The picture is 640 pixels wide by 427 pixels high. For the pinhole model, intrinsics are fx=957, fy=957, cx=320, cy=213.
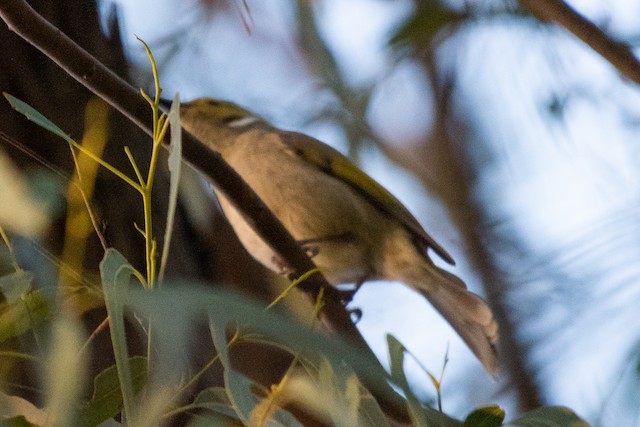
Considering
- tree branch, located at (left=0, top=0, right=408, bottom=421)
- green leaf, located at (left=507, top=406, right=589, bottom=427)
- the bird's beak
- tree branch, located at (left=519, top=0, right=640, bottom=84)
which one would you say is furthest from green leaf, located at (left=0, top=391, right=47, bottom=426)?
the bird's beak

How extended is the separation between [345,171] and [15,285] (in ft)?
5.62

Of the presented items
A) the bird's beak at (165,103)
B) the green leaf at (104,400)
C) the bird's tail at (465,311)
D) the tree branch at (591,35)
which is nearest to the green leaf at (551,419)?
the green leaf at (104,400)

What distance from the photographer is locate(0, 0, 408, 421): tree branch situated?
1079 mm

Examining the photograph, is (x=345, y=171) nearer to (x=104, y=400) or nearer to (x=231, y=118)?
(x=231, y=118)

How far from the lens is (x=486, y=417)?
1005 millimetres

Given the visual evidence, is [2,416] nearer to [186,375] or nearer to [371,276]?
[186,375]

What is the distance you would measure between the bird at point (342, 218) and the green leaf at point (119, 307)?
147cm

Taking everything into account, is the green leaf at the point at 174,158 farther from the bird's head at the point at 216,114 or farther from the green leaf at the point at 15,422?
the bird's head at the point at 216,114

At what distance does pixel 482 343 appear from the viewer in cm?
231

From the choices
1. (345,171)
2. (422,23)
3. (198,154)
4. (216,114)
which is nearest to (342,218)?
(345,171)

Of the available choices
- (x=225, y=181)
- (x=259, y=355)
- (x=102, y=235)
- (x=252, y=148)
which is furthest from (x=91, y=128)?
(x=252, y=148)

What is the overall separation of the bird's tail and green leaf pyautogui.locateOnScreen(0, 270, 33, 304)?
1.45m

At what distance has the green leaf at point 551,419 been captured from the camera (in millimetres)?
1011

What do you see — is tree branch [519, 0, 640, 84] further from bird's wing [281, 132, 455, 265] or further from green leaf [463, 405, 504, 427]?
bird's wing [281, 132, 455, 265]
